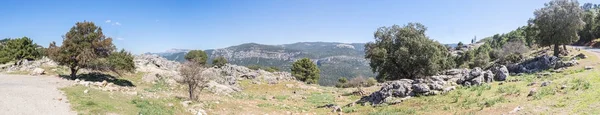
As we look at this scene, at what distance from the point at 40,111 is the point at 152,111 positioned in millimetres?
6173

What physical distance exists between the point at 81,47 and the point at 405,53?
4030 cm

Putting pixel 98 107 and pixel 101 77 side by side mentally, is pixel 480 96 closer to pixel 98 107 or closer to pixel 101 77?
pixel 98 107

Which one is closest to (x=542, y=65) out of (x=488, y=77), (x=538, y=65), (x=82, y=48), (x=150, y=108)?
(x=538, y=65)

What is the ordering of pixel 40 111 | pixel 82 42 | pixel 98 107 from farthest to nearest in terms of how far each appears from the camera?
pixel 82 42, pixel 98 107, pixel 40 111

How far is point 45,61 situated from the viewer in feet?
180

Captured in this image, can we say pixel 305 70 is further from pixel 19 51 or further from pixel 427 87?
pixel 427 87

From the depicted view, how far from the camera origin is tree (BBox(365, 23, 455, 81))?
1737 inches

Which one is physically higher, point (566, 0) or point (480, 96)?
point (566, 0)

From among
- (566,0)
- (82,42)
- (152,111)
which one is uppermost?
(566,0)

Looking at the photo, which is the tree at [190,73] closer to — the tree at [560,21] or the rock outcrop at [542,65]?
the rock outcrop at [542,65]

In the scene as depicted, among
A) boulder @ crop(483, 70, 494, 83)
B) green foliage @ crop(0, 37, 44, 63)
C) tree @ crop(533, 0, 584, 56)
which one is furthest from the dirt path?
green foliage @ crop(0, 37, 44, 63)

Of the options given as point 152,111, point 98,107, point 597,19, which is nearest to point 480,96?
point 152,111

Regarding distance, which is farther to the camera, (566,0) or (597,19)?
(597,19)

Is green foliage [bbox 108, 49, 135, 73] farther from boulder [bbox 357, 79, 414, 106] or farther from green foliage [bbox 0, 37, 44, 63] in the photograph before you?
green foliage [bbox 0, 37, 44, 63]
